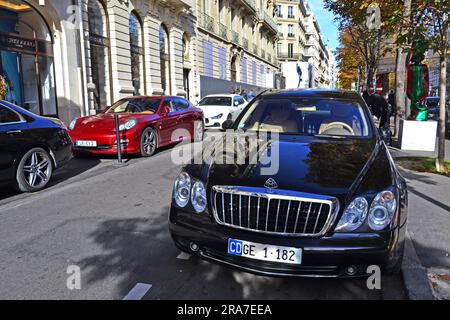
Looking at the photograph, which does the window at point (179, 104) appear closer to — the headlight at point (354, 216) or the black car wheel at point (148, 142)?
the black car wheel at point (148, 142)

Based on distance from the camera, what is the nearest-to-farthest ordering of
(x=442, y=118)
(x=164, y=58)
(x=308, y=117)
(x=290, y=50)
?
(x=308, y=117) < (x=442, y=118) < (x=164, y=58) < (x=290, y=50)

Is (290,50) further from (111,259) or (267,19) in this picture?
(111,259)

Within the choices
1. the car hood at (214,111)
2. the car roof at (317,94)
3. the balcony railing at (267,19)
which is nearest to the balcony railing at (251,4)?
the balcony railing at (267,19)

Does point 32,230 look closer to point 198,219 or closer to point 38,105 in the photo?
point 198,219

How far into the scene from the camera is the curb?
2.81 m

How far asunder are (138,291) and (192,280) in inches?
17.1

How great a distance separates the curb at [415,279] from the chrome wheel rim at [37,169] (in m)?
5.39

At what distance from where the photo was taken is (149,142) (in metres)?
9.21

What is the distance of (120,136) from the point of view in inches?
334

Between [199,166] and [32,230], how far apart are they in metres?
2.36

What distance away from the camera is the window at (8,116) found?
217 inches

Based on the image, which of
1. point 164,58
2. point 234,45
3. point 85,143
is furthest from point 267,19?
point 85,143

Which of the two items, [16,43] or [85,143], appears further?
[16,43]
